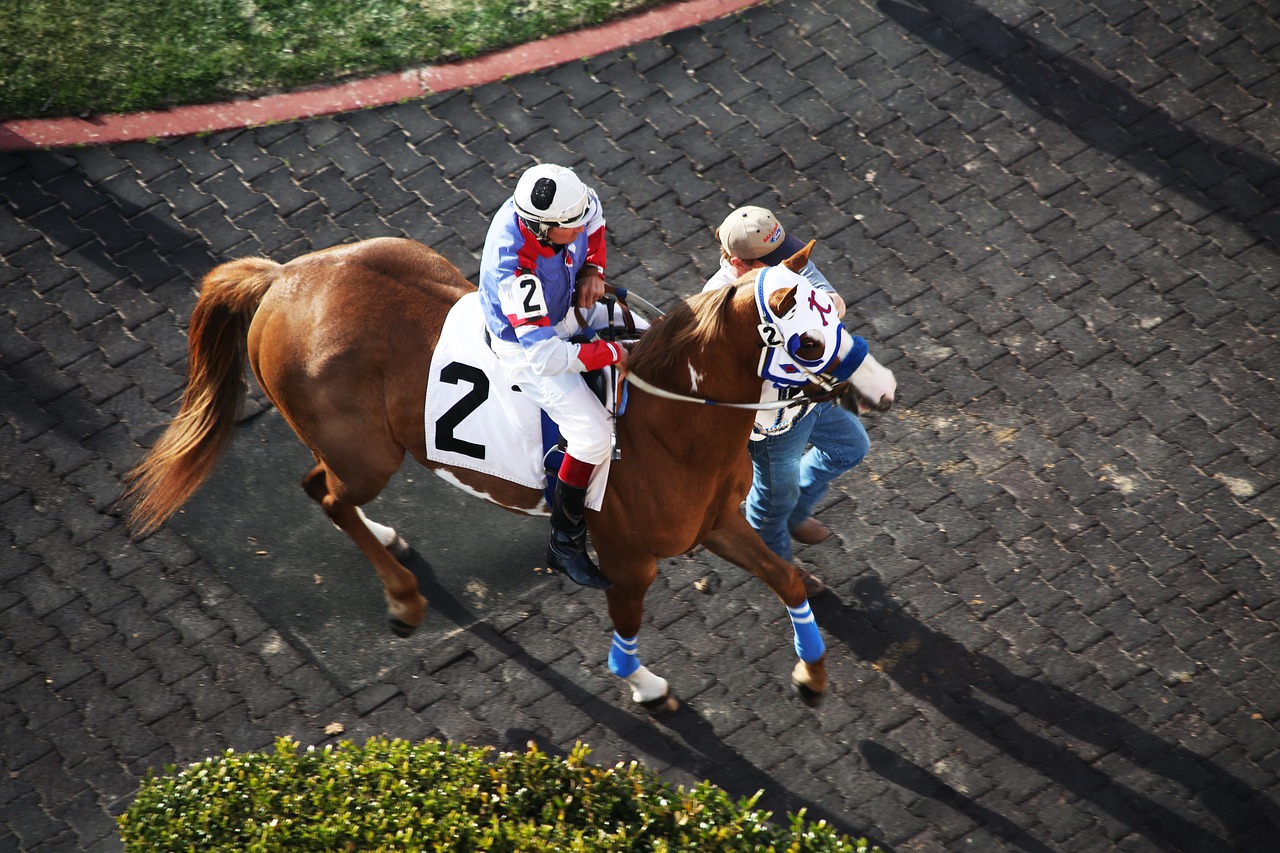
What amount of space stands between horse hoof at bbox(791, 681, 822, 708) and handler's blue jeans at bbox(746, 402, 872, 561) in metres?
0.79

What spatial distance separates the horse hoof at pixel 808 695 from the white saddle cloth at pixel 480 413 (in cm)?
163

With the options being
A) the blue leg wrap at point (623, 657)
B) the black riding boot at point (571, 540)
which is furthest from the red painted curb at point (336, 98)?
the blue leg wrap at point (623, 657)

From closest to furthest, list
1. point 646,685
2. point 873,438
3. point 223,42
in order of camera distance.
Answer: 1. point 646,685
2. point 873,438
3. point 223,42

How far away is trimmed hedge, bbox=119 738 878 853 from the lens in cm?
482

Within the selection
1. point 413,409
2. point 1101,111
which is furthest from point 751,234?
point 1101,111

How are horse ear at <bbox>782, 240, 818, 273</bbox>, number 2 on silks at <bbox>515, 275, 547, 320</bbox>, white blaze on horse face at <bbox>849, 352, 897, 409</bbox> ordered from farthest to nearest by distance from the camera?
number 2 on silks at <bbox>515, 275, 547, 320</bbox> → white blaze on horse face at <bbox>849, 352, 897, 409</bbox> → horse ear at <bbox>782, 240, 818, 273</bbox>

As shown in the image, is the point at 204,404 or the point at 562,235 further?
the point at 204,404

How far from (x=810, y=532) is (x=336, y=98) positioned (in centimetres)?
530

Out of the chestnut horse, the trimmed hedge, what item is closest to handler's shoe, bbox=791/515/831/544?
the chestnut horse

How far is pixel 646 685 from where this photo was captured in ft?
20.2

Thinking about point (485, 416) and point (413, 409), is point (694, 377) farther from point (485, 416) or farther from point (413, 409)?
point (413, 409)

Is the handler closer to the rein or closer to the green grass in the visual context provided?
the rein

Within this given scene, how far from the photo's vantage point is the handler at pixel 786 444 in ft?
18.0

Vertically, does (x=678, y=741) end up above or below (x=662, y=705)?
below
